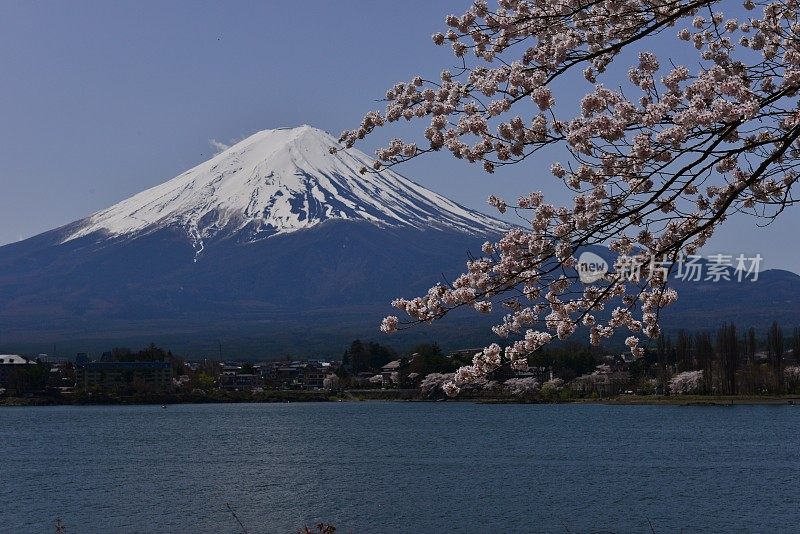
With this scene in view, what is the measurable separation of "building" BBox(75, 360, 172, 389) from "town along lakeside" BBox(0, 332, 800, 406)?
10 cm

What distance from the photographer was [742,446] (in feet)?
137

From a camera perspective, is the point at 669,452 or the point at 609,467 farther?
the point at 669,452

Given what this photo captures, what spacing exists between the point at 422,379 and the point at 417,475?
219 feet

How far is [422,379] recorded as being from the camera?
100m

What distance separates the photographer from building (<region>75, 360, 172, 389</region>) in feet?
338

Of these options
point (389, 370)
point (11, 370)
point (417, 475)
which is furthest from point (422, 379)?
point (417, 475)

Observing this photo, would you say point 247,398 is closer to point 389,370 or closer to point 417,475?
point 389,370

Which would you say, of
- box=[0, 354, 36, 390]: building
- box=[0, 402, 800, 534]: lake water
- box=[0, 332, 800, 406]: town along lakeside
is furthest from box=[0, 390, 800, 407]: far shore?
box=[0, 402, 800, 534]: lake water

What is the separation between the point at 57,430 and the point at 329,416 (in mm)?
19359

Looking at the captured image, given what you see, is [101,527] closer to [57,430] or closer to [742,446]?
[742,446]

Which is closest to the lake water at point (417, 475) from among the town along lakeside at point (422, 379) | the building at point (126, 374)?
the town along lakeside at point (422, 379)

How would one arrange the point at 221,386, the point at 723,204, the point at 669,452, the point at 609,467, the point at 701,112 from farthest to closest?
the point at 221,386 < the point at 669,452 < the point at 609,467 < the point at 723,204 < the point at 701,112

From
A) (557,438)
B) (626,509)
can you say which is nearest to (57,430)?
(557,438)

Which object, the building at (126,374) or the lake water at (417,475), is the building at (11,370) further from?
the lake water at (417,475)
